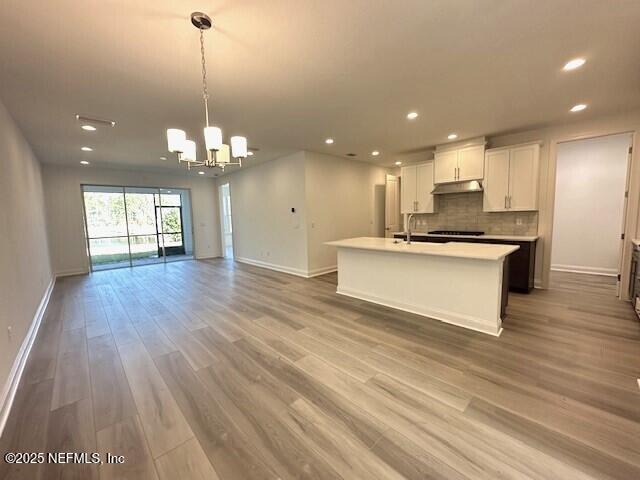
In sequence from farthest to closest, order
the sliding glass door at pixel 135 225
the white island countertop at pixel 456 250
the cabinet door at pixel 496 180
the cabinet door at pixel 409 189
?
the sliding glass door at pixel 135 225, the cabinet door at pixel 409 189, the cabinet door at pixel 496 180, the white island countertop at pixel 456 250

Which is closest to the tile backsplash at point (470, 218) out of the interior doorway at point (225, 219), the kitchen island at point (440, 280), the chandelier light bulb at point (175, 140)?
the kitchen island at point (440, 280)

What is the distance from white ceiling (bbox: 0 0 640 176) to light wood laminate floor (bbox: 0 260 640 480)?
264 cm

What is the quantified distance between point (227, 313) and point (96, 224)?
19.4 feet

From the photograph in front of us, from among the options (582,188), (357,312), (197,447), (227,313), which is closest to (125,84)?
(227,313)

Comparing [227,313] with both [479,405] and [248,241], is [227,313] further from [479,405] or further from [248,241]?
[248,241]

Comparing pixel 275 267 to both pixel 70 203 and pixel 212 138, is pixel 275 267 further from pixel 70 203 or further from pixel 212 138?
pixel 70 203

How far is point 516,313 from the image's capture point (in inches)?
134

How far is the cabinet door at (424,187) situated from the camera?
5.38 metres

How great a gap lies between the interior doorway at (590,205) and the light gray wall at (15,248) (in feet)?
26.2

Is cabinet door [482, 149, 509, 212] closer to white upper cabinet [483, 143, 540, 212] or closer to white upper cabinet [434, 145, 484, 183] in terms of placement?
white upper cabinet [483, 143, 540, 212]

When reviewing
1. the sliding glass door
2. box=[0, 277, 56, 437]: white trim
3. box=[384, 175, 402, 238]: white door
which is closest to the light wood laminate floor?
box=[0, 277, 56, 437]: white trim

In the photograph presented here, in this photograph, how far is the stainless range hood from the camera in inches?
188

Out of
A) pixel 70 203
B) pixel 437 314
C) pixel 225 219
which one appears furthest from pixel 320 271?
pixel 70 203

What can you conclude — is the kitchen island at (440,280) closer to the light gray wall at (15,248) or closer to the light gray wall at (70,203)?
the light gray wall at (15,248)
